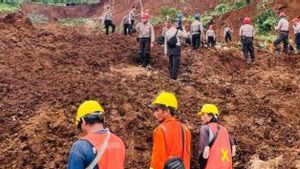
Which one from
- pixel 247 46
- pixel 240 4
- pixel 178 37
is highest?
pixel 240 4

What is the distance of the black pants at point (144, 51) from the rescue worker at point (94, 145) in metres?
11.4

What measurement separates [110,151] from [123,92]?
28.1ft

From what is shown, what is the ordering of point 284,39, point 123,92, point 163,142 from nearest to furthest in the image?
1. point 163,142
2. point 123,92
3. point 284,39

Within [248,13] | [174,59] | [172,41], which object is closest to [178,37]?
[172,41]

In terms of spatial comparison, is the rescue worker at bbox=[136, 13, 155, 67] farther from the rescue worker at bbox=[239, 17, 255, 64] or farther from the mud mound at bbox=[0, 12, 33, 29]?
the mud mound at bbox=[0, 12, 33, 29]

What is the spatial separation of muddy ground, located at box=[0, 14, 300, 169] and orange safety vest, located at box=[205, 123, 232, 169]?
2819 millimetres

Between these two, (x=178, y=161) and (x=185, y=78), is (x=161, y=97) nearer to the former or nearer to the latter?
(x=178, y=161)

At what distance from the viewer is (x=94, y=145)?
4965mm

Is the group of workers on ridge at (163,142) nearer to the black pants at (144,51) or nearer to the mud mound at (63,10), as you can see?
the black pants at (144,51)

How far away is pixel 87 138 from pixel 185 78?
11.6 metres

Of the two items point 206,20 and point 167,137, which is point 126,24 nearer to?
point 206,20

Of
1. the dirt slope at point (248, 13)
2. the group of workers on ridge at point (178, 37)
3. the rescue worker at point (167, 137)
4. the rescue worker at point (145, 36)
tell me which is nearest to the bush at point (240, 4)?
the dirt slope at point (248, 13)

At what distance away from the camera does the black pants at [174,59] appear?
14938mm

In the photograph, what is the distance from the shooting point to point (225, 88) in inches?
630
